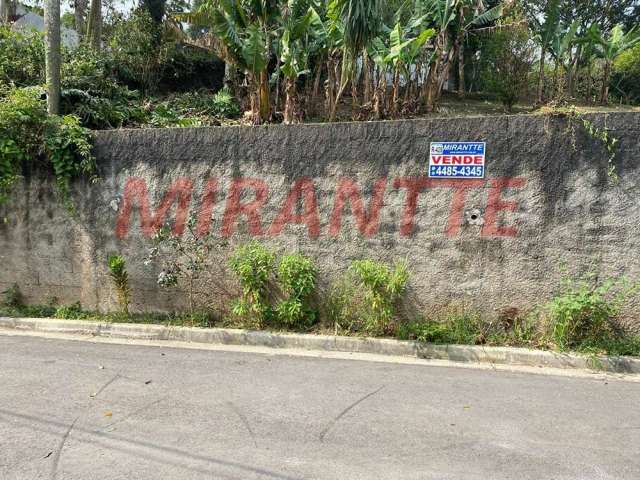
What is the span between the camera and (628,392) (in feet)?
14.2

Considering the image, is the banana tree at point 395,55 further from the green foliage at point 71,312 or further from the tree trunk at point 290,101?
the green foliage at point 71,312

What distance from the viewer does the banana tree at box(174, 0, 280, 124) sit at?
8297 millimetres

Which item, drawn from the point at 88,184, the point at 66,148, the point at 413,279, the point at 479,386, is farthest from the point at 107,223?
the point at 479,386

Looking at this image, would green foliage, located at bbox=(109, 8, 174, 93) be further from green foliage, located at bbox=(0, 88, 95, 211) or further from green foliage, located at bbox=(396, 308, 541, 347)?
green foliage, located at bbox=(396, 308, 541, 347)

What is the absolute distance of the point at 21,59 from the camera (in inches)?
399

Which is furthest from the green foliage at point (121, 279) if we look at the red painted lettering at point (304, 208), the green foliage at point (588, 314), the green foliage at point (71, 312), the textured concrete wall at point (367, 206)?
the green foliage at point (588, 314)

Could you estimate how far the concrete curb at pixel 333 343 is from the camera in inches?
196

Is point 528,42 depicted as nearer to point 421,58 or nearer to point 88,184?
point 421,58

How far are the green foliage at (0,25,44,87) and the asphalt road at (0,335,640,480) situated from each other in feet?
23.9

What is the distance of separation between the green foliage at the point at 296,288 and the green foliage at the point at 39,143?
3289 millimetres

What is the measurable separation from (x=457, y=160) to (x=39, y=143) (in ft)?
19.5

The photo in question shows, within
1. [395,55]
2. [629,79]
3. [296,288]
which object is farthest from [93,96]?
[629,79]

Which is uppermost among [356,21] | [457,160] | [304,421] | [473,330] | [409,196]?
[356,21]

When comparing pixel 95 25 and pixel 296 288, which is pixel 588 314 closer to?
pixel 296 288
